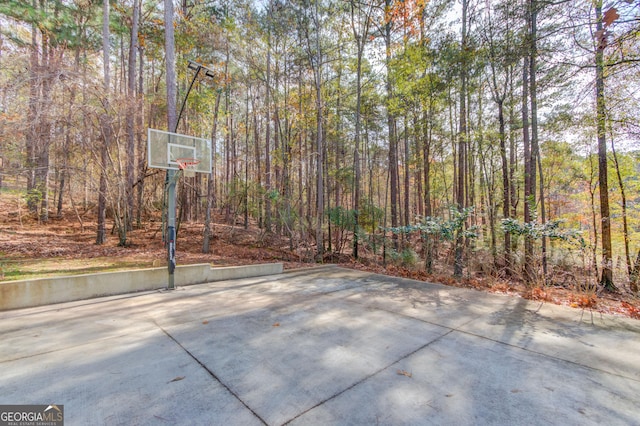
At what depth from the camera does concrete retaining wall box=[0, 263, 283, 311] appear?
3463 millimetres

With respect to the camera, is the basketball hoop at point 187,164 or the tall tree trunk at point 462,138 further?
the tall tree trunk at point 462,138

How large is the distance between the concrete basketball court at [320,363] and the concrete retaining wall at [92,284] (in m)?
0.22

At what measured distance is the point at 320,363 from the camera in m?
2.16

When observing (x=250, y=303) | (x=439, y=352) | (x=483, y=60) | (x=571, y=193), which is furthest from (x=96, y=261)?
(x=571, y=193)

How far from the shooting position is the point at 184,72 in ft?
31.2

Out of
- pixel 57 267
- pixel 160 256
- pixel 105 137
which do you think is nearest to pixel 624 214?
pixel 160 256

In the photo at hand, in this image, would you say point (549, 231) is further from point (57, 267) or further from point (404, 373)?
point (57, 267)

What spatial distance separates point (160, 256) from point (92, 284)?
123 inches

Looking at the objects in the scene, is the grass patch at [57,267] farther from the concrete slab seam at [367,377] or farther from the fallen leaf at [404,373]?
the fallen leaf at [404,373]

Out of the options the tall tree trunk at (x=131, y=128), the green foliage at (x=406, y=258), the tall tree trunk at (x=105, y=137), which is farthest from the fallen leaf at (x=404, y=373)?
the tall tree trunk at (x=131, y=128)

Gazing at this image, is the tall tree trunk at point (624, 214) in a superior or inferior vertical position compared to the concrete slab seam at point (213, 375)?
superior

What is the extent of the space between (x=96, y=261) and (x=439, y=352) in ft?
23.6

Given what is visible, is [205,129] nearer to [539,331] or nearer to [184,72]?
[184,72]

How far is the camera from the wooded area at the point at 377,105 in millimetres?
5191
